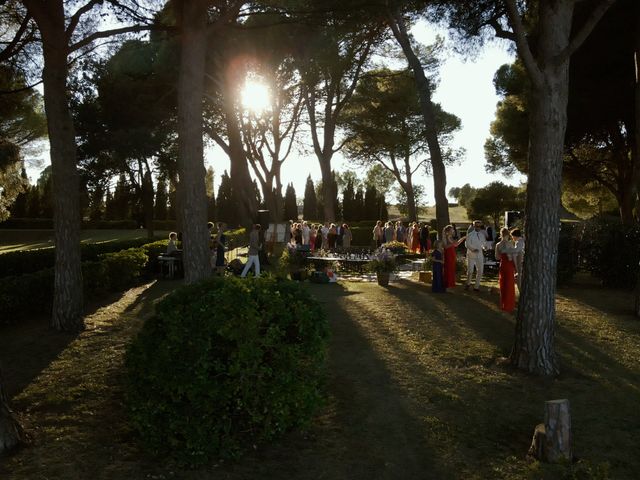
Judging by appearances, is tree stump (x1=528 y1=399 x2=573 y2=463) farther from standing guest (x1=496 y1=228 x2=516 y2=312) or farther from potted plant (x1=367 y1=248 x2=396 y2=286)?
potted plant (x1=367 y1=248 x2=396 y2=286)

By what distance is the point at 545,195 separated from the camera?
19.7 feet

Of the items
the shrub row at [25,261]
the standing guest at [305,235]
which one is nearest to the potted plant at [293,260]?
the standing guest at [305,235]

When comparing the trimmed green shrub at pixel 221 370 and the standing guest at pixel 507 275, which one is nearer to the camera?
the trimmed green shrub at pixel 221 370

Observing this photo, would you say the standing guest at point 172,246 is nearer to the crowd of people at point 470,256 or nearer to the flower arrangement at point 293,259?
the crowd of people at point 470,256

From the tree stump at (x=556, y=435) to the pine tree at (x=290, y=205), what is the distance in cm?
4550

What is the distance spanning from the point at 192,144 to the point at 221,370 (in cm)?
440

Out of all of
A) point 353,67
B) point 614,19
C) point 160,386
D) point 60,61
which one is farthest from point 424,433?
point 353,67

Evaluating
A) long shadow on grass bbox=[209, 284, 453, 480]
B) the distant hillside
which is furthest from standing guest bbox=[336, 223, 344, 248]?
the distant hillside

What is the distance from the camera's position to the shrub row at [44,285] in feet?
28.8

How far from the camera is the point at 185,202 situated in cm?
745

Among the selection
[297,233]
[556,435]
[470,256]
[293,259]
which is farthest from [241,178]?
[556,435]

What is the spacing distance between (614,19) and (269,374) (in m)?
15.7

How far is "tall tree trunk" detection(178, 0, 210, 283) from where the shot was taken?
24.5ft

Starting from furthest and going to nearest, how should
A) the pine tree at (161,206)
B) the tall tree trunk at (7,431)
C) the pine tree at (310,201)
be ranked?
the pine tree at (310,201) < the pine tree at (161,206) < the tall tree trunk at (7,431)
